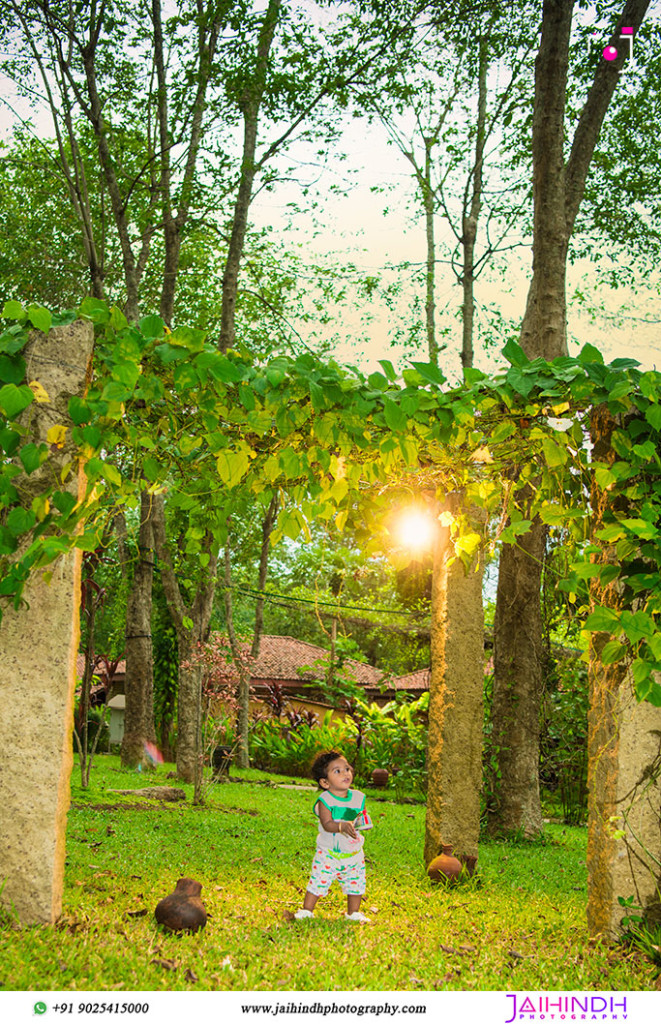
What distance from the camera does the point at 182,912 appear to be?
367cm

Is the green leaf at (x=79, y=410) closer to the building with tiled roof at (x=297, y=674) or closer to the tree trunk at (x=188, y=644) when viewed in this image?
the tree trunk at (x=188, y=644)

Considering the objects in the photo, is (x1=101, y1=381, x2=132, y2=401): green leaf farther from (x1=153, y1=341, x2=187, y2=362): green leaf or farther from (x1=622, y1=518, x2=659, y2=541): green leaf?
(x1=622, y1=518, x2=659, y2=541): green leaf

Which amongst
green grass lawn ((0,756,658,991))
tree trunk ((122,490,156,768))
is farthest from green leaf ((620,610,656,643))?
tree trunk ((122,490,156,768))

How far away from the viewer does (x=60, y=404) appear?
3754mm

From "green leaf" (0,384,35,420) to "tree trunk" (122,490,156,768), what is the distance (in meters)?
9.09

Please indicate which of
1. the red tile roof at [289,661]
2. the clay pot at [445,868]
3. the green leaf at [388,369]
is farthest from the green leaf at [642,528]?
the red tile roof at [289,661]

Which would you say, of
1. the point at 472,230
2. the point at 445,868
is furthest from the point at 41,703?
the point at 472,230

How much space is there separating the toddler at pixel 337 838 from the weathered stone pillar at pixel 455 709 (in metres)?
1.61

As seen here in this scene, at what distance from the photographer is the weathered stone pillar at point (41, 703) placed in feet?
11.5

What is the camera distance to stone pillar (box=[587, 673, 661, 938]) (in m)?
3.79

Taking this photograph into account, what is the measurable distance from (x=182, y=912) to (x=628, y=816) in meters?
2.22

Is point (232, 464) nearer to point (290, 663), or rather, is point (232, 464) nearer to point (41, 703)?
point (41, 703)
